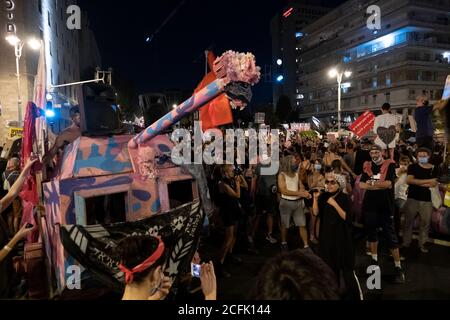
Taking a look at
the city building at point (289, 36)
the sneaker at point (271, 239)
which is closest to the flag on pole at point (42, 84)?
the sneaker at point (271, 239)

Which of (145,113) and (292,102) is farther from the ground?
(292,102)

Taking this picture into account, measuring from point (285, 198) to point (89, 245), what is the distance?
14.7ft

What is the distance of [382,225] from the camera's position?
588 cm

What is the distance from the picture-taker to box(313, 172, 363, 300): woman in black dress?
4.55 meters

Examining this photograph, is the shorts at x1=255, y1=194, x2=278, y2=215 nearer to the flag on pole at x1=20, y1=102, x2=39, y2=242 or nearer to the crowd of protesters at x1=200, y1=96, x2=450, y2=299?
the crowd of protesters at x1=200, y1=96, x2=450, y2=299

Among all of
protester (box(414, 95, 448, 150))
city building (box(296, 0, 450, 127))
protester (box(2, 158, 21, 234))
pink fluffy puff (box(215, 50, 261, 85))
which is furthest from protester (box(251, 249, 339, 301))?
city building (box(296, 0, 450, 127))

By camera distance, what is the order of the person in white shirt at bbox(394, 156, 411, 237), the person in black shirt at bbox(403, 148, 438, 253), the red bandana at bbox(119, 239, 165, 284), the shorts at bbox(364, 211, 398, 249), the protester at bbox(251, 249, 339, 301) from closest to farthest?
1. the protester at bbox(251, 249, 339, 301)
2. the red bandana at bbox(119, 239, 165, 284)
3. the shorts at bbox(364, 211, 398, 249)
4. the person in black shirt at bbox(403, 148, 438, 253)
5. the person in white shirt at bbox(394, 156, 411, 237)

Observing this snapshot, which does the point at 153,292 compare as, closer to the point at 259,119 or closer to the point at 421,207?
the point at 421,207

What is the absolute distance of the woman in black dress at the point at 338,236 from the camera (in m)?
4.55

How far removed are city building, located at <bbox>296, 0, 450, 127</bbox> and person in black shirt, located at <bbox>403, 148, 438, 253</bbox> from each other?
4626 cm

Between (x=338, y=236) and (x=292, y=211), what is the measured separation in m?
2.37

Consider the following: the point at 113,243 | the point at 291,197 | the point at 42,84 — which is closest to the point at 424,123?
the point at 291,197

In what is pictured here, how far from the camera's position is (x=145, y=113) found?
22.1 ft
